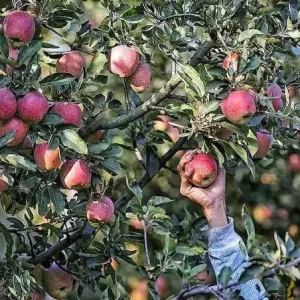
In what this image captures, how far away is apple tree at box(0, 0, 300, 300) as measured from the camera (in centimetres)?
134

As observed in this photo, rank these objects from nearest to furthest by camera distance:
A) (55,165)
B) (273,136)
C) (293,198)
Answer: (55,165) → (273,136) → (293,198)

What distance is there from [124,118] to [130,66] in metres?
0.10

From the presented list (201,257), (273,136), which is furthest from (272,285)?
(273,136)

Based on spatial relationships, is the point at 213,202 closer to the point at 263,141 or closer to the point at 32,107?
the point at 263,141

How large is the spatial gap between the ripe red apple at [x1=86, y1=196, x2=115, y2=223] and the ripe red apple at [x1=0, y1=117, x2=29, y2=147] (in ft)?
0.74

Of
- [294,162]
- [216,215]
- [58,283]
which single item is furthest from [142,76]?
[294,162]

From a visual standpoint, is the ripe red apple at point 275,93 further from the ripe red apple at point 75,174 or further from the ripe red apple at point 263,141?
the ripe red apple at point 75,174

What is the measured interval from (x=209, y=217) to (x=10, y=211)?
39cm

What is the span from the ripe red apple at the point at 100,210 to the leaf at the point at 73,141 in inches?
7.2

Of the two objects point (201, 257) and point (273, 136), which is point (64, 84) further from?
point (273, 136)

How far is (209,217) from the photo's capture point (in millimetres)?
1549

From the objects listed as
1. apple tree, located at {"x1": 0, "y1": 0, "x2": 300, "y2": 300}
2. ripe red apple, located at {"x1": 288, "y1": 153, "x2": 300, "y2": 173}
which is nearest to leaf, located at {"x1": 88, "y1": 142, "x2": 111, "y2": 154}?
apple tree, located at {"x1": 0, "y1": 0, "x2": 300, "y2": 300}

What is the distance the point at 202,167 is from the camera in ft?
4.84

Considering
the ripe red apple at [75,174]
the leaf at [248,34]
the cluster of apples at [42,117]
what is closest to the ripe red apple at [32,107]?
the cluster of apples at [42,117]
